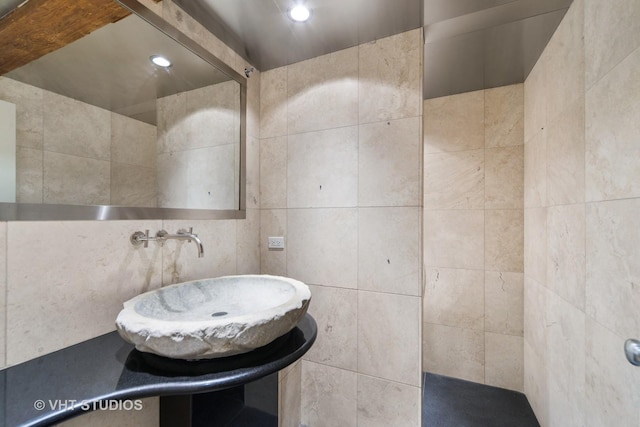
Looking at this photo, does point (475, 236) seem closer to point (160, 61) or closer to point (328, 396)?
point (328, 396)

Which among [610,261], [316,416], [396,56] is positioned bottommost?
[316,416]

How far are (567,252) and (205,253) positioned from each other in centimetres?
183

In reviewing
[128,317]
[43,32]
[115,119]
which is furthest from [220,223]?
[43,32]

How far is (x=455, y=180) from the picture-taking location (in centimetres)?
212

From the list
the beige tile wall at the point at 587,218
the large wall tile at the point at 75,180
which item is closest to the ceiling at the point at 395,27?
the beige tile wall at the point at 587,218

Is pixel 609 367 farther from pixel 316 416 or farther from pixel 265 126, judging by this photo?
pixel 265 126

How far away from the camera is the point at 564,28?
1297 millimetres

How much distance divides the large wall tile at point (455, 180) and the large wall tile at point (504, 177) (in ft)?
0.13

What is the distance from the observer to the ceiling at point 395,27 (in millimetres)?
1207

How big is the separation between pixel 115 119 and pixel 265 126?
882 mm

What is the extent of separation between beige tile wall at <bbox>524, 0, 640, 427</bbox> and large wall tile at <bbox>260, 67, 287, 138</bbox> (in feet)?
4.91

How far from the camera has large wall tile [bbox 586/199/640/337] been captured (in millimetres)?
820

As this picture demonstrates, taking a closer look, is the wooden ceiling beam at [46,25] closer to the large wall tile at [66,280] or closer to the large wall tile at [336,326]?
the large wall tile at [66,280]

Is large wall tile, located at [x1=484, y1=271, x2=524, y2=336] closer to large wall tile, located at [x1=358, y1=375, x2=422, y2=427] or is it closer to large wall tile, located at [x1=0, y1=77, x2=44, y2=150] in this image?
large wall tile, located at [x1=358, y1=375, x2=422, y2=427]
